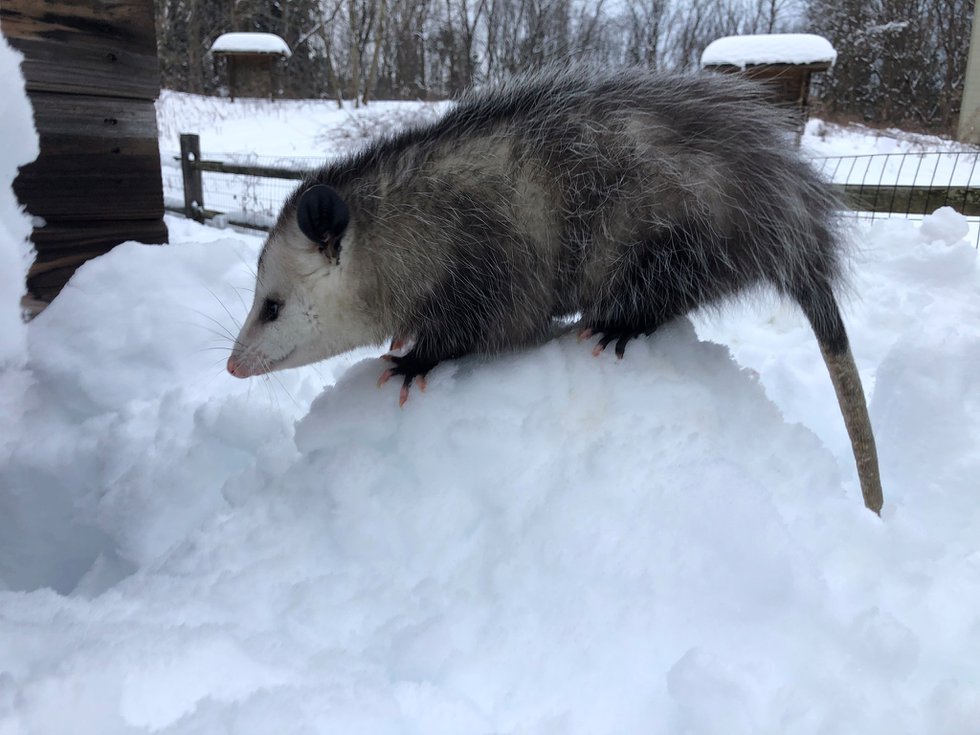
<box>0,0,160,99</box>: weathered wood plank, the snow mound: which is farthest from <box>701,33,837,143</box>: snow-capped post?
<box>0,0,160,99</box>: weathered wood plank

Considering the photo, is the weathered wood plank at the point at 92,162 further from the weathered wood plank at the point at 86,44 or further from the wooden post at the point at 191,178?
the wooden post at the point at 191,178

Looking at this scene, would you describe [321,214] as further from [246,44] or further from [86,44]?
[246,44]

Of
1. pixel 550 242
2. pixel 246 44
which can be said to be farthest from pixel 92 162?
pixel 246 44

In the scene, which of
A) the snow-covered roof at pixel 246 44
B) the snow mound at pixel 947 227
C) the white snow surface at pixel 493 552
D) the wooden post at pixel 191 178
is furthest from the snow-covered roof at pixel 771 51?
the snow-covered roof at pixel 246 44

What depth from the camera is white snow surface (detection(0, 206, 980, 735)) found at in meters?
0.85

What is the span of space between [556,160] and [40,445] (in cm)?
143

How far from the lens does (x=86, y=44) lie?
211 cm

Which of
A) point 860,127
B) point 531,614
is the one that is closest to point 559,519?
point 531,614

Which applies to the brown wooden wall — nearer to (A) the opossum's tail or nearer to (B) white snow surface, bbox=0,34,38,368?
(B) white snow surface, bbox=0,34,38,368

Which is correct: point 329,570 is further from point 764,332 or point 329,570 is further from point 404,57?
point 404,57

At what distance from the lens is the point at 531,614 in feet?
3.31

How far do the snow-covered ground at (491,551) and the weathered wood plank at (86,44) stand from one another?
723 millimetres

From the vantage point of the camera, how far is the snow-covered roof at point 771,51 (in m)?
5.79

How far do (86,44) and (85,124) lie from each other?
23 cm
